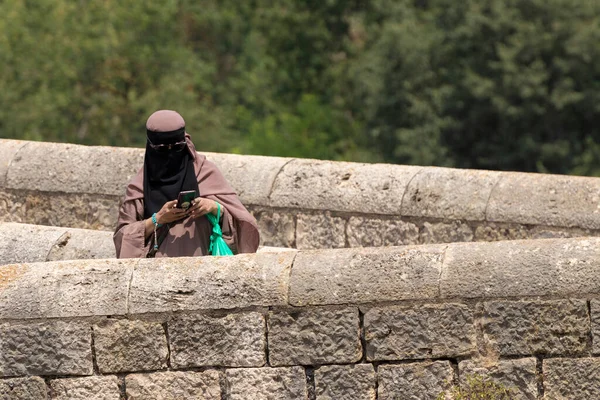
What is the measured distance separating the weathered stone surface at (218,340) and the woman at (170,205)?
859 mm

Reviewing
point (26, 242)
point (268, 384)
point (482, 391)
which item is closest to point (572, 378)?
point (482, 391)

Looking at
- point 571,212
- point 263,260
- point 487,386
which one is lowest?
point 487,386

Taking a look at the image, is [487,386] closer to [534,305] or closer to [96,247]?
[534,305]

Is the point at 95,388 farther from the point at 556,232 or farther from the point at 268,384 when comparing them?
the point at 556,232

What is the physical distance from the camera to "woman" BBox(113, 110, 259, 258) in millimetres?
6422

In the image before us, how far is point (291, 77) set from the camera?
3847 centimetres

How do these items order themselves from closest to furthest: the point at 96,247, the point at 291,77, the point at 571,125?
the point at 96,247
the point at 571,125
the point at 291,77

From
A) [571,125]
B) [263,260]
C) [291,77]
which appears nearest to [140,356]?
[263,260]

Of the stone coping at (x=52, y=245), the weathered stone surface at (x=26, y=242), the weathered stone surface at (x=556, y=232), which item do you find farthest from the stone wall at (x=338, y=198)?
the weathered stone surface at (x=26, y=242)

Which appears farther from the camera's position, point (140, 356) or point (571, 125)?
point (571, 125)

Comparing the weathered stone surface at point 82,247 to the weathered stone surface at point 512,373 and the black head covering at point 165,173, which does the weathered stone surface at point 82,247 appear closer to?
the black head covering at point 165,173

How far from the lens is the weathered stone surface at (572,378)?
5.29 m

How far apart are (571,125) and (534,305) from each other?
83.7 ft

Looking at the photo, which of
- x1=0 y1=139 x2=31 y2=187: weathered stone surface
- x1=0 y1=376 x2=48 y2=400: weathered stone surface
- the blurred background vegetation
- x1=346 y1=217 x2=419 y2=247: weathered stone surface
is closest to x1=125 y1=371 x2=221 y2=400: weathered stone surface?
x1=0 y1=376 x2=48 y2=400: weathered stone surface
